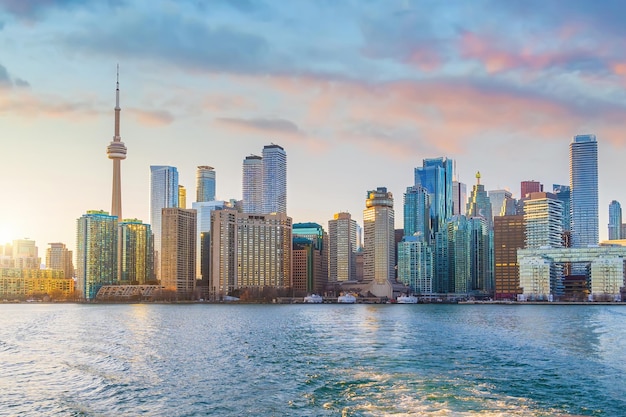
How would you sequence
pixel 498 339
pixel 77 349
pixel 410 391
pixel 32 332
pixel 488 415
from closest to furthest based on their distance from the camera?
pixel 488 415 < pixel 410 391 < pixel 77 349 < pixel 498 339 < pixel 32 332

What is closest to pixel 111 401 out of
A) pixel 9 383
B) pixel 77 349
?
pixel 9 383

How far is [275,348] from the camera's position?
76000mm

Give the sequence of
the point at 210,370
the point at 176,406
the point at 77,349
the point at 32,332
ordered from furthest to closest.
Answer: the point at 32,332, the point at 77,349, the point at 210,370, the point at 176,406

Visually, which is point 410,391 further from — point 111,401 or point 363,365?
point 111,401

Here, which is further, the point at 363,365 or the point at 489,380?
the point at 363,365

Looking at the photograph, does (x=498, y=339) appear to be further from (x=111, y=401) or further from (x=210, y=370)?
(x=111, y=401)

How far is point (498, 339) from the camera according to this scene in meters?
85.8

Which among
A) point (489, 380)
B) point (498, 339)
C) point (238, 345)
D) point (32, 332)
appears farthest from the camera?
point (32, 332)

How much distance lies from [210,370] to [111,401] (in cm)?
1419

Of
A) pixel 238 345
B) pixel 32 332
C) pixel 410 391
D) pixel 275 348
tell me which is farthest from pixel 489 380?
pixel 32 332

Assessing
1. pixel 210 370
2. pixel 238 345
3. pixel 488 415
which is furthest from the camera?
pixel 238 345

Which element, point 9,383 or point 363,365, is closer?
point 9,383

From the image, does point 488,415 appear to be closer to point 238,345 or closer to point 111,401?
point 111,401

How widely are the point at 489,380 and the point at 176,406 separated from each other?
74.2 ft
